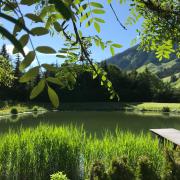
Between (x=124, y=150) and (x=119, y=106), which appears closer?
(x=124, y=150)

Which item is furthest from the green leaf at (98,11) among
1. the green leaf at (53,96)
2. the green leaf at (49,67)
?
the green leaf at (53,96)

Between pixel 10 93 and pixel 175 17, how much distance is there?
64.6 m

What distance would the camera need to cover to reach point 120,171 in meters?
7.50

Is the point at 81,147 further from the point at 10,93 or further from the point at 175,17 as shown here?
the point at 10,93

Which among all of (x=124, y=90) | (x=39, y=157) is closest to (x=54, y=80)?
(x=39, y=157)

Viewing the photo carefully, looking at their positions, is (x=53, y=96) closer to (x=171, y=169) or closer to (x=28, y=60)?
(x=28, y=60)

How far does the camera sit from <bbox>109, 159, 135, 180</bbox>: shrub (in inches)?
295

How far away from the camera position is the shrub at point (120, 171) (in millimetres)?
7484

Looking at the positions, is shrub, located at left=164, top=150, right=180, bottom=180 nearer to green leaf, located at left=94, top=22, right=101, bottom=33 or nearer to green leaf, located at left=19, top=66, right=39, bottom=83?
green leaf, located at left=94, top=22, right=101, bottom=33

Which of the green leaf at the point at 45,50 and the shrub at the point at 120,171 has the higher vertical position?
the green leaf at the point at 45,50

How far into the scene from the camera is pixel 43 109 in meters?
60.3

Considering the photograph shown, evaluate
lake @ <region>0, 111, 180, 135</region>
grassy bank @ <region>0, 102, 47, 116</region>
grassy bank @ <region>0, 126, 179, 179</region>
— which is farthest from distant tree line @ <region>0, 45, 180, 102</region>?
grassy bank @ <region>0, 126, 179, 179</region>

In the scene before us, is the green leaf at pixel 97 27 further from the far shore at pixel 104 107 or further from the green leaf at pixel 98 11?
the far shore at pixel 104 107

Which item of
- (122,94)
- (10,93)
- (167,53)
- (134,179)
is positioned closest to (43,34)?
(167,53)
